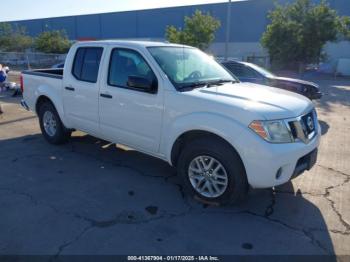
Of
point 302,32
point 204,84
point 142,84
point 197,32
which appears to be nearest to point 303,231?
point 204,84

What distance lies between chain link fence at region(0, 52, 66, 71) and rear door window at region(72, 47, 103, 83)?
28849 millimetres

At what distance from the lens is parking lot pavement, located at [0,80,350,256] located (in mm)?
3223

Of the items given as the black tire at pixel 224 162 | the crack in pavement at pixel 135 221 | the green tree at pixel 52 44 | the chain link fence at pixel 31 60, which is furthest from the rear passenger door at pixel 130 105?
the green tree at pixel 52 44

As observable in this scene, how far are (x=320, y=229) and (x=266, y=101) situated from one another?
149 centimetres

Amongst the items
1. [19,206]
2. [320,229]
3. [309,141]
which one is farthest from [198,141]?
[19,206]

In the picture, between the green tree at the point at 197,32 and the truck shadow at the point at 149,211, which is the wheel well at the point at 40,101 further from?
the green tree at the point at 197,32

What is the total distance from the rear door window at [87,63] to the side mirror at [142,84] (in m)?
1.10

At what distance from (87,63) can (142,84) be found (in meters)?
1.57

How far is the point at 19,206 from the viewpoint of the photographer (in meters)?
3.92

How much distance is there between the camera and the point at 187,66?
4.61 meters

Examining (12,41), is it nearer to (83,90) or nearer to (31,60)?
(31,60)

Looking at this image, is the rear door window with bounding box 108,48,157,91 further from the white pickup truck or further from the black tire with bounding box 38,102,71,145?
the black tire with bounding box 38,102,71,145

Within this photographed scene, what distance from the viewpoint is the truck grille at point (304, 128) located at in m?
3.66

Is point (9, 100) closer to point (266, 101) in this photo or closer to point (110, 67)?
point (110, 67)
